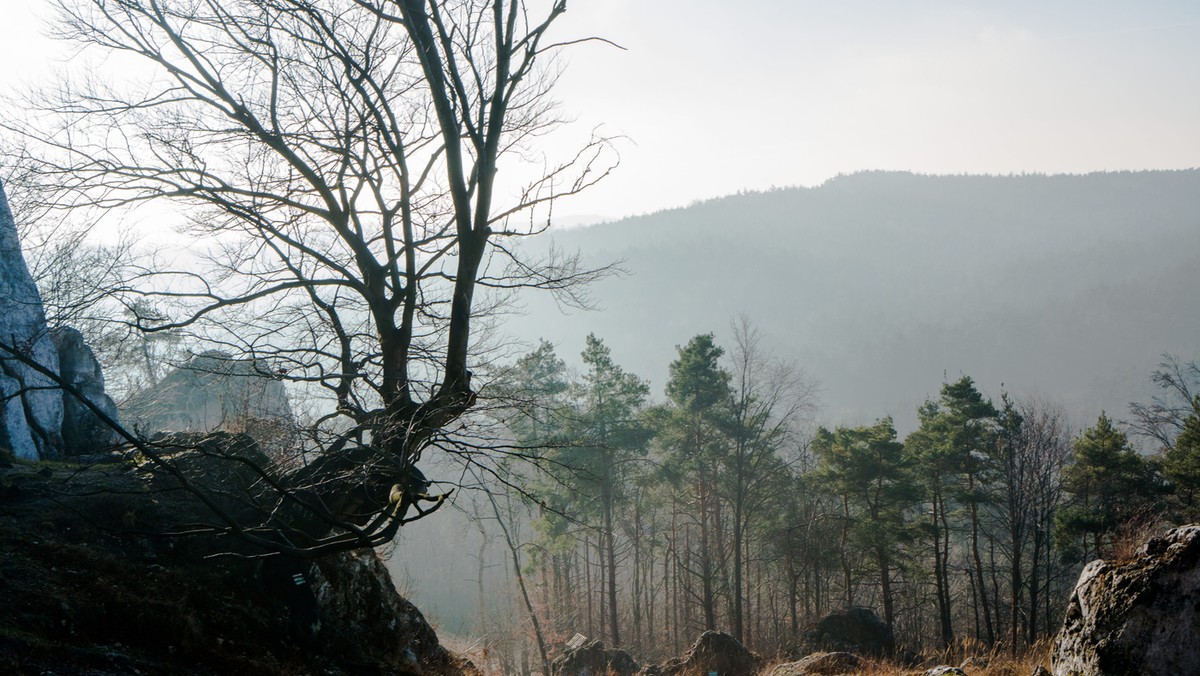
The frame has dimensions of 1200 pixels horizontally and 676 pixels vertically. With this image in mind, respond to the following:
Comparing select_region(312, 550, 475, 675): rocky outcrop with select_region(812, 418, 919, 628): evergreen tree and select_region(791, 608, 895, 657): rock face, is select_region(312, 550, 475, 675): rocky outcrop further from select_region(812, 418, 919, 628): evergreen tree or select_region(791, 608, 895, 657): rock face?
select_region(812, 418, 919, 628): evergreen tree

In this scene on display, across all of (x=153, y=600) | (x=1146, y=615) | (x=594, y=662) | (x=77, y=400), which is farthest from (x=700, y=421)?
(x=153, y=600)

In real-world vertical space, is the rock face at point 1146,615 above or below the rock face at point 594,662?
above

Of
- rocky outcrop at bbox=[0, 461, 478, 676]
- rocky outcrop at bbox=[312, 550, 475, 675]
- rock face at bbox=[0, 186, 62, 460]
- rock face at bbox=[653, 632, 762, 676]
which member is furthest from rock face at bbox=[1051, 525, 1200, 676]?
rock face at bbox=[0, 186, 62, 460]

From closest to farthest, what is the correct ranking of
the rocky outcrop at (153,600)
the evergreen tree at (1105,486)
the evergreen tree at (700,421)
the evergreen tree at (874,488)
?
the rocky outcrop at (153,600), the evergreen tree at (1105,486), the evergreen tree at (874,488), the evergreen tree at (700,421)

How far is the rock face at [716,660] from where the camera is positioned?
13695mm

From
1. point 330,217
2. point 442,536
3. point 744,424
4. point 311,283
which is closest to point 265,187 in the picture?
point 330,217

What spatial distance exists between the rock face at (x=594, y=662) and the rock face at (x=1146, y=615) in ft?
43.6

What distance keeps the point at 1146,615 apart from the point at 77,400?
14.9 m

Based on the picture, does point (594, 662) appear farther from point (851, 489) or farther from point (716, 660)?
point (851, 489)

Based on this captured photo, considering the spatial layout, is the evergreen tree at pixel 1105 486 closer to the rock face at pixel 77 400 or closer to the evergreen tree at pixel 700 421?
the evergreen tree at pixel 700 421

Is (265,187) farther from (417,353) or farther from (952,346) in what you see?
(952,346)

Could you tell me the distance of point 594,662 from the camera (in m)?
17.4

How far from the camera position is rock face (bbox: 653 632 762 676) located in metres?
13.7

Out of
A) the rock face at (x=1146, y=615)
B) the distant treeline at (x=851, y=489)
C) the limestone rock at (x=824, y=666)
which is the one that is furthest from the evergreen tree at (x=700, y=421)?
the rock face at (x=1146, y=615)
